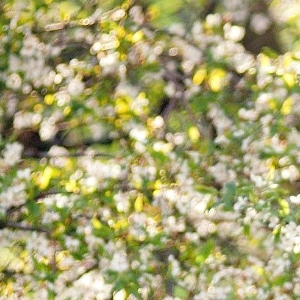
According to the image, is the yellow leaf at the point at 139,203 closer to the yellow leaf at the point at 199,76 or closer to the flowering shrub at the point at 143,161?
the flowering shrub at the point at 143,161

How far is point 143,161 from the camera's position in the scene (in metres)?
2.86

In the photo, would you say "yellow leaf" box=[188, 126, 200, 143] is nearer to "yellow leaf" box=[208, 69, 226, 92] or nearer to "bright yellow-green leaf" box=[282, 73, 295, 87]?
"yellow leaf" box=[208, 69, 226, 92]

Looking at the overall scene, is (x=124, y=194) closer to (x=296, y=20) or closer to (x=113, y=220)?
(x=113, y=220)

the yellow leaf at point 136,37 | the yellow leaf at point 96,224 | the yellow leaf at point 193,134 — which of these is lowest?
the yellow leaf at point 96,224

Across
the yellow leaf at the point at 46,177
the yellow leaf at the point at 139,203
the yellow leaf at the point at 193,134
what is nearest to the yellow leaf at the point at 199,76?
the yellow leaf at the point at 193,134

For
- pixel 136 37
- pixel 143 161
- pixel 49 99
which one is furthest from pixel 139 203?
pixel 136 37

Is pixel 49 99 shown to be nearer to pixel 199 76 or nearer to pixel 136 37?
pixel 136 37

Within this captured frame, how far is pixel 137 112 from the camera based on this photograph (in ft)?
9.71

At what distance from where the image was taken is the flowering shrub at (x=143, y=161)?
109 inches

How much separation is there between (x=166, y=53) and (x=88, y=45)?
0.31m

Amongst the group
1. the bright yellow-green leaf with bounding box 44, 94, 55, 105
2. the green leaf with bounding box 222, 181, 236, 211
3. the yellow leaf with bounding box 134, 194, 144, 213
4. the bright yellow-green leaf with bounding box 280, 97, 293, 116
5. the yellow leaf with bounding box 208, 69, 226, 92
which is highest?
the bright yellow-green leaf with bounding box 44, 94, 55, 105

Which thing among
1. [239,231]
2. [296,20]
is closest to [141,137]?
[239,231]

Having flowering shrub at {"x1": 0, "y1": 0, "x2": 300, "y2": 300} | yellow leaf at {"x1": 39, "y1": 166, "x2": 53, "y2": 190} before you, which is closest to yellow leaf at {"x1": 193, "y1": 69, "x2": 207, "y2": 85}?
flowering shrub at {"x1": 0, "y1": 0, "x2": 300, "y2": 300}

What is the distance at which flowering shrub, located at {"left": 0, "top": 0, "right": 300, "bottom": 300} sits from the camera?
2770mm
